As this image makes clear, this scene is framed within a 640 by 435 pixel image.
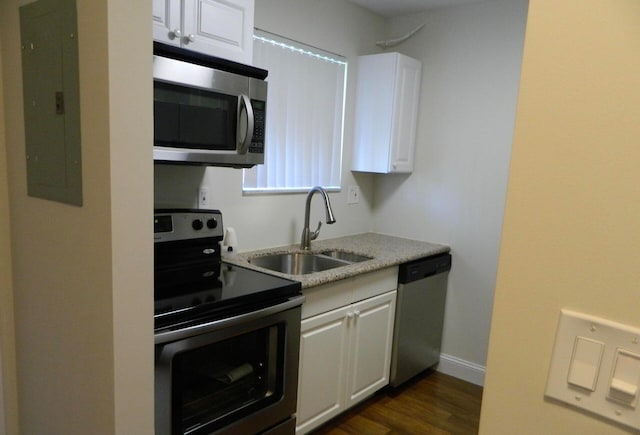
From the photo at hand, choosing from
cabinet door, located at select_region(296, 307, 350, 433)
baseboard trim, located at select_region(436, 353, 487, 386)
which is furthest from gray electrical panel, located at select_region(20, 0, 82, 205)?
baseboard trim, located at select_region(436, 353, 487, 386)

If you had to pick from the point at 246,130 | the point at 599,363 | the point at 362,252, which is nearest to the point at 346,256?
the point at 362,252

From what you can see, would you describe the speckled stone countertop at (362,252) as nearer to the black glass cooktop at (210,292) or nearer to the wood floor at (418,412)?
the black glass cooktop at (210,292)

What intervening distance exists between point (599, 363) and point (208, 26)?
1.77 m

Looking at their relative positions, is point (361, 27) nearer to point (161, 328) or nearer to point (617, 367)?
point (161, 328)

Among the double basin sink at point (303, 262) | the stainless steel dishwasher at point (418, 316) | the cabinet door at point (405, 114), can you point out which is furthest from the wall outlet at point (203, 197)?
the cabinet door at point (405, 114)

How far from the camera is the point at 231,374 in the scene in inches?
69.7

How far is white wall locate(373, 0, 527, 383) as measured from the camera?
289cm

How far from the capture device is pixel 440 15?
3.08 meters

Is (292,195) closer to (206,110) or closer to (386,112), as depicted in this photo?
(386,112)

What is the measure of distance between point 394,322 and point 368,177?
1202 mm

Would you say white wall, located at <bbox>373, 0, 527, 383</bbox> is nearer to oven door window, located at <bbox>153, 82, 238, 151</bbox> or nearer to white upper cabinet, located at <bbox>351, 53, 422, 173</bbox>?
white upper cabinet, located at <bbox>351, 53, 422, 173</bbox>

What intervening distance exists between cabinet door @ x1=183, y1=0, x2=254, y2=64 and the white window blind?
0.51 meters

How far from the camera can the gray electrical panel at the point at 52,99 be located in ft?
3.74

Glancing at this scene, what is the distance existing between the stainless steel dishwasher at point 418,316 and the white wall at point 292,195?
0.68 m
